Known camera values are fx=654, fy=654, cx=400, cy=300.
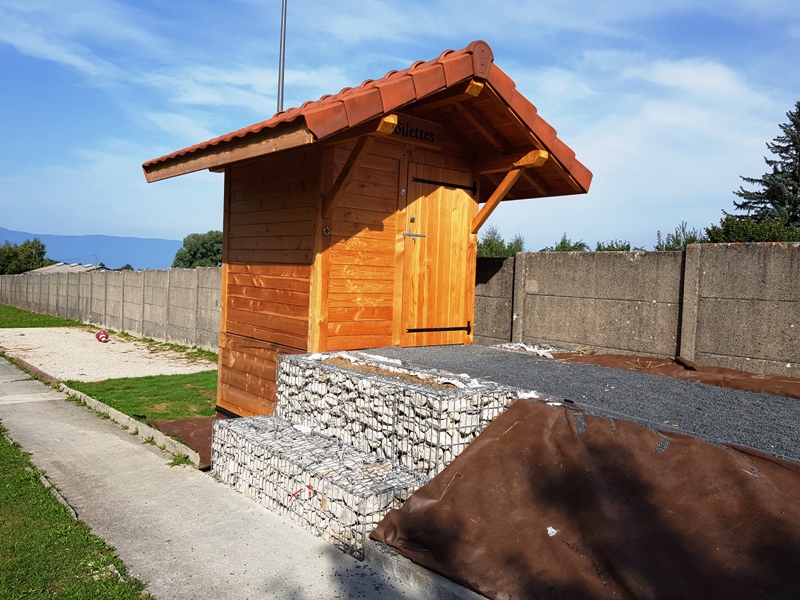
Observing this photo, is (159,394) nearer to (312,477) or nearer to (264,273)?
(264,273)

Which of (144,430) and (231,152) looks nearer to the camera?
(231,152)

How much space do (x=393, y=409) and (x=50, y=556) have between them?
8.04 feet

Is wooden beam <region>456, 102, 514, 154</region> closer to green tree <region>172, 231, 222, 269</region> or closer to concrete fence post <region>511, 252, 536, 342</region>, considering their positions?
concrete fence post <region>511, 252, 536, 342</region>

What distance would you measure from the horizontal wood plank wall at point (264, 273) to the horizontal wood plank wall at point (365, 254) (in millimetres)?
279

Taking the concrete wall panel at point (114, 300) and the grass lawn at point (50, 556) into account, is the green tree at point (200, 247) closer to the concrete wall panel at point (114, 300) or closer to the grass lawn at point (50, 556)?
the concrete wall panel at point (114, 300)

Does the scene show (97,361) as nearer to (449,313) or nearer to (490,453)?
(449,313)

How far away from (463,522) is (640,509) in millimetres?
1014

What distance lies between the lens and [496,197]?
7629 mm

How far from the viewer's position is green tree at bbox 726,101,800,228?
129 feet

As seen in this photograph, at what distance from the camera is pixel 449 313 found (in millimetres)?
7852

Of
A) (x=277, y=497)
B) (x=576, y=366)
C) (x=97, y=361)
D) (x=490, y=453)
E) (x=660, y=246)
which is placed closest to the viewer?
(x=490, y=453)

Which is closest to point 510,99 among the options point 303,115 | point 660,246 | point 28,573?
point 303,115

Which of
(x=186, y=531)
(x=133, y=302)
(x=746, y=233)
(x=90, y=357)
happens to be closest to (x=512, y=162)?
(x=186, y=531)

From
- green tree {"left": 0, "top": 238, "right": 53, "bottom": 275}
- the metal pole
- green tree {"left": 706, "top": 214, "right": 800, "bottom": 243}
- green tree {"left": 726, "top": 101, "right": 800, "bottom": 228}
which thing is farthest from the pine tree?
green tree {"left": 0, "top": 238, "right": 53, "bottom": 275}
